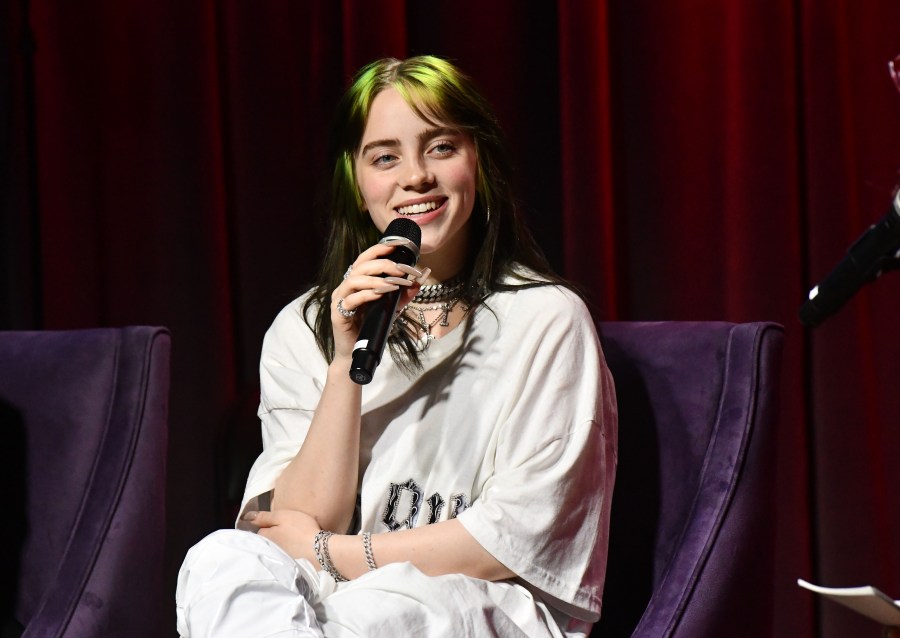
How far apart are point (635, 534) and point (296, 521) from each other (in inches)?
19.7

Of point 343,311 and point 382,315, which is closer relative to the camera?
point 382,315

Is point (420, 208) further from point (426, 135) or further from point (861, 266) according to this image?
point (861, 266)

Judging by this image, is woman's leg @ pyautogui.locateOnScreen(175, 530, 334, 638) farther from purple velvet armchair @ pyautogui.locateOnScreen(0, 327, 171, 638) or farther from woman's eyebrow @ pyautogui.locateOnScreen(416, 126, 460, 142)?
woman's eyebrow @ pyautogui.locateOnScreen(416, 126, 460, 142)

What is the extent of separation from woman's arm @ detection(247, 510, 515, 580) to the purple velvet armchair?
31 centimetres

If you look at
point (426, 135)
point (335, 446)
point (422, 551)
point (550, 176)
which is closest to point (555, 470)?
point (422, 551)

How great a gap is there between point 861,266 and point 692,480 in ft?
2.53

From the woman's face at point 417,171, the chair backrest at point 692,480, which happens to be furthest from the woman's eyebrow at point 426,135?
the chair backrest at point 692,480

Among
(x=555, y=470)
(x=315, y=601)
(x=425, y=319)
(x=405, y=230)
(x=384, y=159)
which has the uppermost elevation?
(x=384, y=159)

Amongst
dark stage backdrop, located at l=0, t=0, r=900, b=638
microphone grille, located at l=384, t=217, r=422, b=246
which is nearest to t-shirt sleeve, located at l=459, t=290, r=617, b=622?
microphone grille, located at l=384, t=217, r=422, b=246

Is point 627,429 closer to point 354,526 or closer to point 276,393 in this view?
point 354,526

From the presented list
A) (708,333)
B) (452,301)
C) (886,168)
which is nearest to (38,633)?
(452,301)

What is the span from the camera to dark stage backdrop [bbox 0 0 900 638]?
76.0 inches

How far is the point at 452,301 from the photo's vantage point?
1.61m

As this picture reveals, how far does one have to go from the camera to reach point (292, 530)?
1417 millimetres
